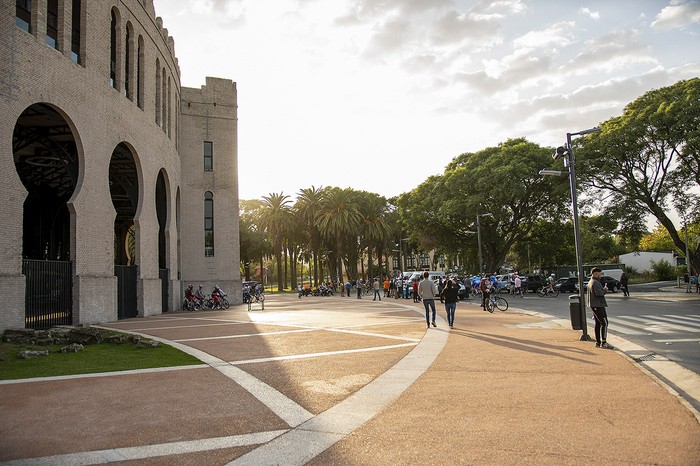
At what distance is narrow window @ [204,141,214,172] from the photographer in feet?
117

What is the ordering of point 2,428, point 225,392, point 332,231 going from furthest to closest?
point 332,231 → point 225,392 → point 2,428

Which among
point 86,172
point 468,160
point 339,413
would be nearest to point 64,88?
point 86,172

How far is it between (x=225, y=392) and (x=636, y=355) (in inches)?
313

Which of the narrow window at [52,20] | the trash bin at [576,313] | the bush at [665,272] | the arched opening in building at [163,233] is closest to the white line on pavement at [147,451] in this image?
the trash bin at [576,313]

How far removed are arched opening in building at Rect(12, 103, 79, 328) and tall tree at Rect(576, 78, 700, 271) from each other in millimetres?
30059

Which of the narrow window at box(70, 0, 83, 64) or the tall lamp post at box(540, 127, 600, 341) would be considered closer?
the tall lamp post at box(540, 127, 600, 341)

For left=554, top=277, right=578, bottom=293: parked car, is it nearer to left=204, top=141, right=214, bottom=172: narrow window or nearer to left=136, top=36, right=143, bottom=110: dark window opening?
left=204, top=141, right=214, bottom=172: narrow window

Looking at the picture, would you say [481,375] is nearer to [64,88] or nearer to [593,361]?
[593,361]

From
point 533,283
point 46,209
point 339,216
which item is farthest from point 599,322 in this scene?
point 339,216

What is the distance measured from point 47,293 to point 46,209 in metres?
18.8

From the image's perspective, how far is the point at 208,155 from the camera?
35.7 meters

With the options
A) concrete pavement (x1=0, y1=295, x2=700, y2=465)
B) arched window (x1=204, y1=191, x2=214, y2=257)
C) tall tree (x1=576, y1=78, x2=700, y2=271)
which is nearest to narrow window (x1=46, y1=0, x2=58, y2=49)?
concrete pavement (x1=0, y1=295, x2=700, y2=465)

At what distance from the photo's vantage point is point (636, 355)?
9.77 m

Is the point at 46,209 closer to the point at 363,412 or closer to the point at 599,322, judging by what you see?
the point at 363,412
